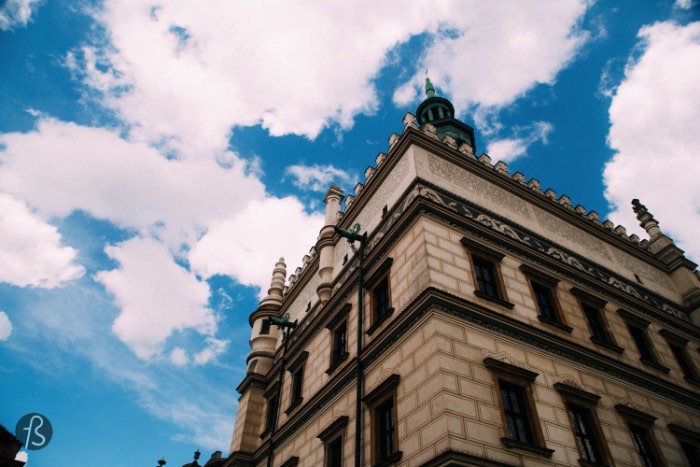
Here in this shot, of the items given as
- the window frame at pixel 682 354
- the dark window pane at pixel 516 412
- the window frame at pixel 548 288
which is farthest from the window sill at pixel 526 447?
the window frame at pixel 682 354

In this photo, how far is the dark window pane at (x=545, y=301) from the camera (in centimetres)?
1374

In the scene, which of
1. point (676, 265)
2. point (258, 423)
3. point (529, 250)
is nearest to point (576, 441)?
point (529, 250)

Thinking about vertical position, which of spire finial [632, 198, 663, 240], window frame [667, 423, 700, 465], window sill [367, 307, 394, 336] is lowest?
window frame [667, 423, 700, 465]

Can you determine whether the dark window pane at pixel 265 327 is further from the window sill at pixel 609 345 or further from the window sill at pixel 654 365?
the window sill at pixel 654 365

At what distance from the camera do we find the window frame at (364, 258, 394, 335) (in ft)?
43.6

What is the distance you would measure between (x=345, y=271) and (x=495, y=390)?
8.11 m

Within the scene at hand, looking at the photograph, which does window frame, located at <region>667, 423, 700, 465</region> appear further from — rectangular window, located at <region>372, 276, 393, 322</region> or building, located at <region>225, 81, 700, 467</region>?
rectangular window, located at <region>372, 276, 393, 322</region>

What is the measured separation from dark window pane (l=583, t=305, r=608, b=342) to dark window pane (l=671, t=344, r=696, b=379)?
143 inches

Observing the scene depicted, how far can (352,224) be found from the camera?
63.3 ft

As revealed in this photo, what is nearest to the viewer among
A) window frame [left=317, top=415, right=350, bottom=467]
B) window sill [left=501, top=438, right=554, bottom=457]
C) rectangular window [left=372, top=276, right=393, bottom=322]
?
window sill [left=501, top=438, right=554, bottom=457]

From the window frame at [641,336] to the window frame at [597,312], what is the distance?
3.40 feet

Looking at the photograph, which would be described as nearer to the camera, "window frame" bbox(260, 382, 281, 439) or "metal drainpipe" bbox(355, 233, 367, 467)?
"metal drainpipe" bbox(355, 233, 367, 467)

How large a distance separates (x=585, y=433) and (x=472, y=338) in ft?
11.3

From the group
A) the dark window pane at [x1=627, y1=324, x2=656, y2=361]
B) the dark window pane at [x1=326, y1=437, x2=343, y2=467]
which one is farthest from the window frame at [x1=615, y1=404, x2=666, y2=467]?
the dark window pane at [x1=326, y1=437, x2=343, y2=467]
